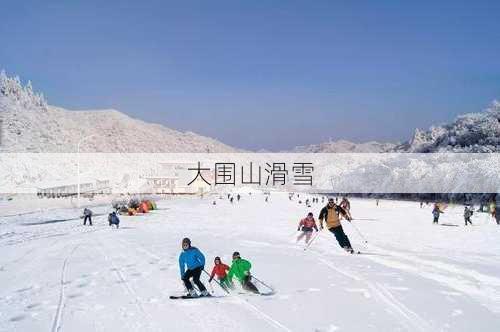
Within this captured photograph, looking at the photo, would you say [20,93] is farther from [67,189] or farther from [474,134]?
[474,134]

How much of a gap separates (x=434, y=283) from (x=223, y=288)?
4.26m

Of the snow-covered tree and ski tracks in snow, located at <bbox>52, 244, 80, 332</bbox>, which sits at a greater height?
the snow-covered tree

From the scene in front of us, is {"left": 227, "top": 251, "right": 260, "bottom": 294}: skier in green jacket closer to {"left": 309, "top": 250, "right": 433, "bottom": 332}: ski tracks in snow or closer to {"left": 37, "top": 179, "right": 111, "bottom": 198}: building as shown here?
{"left": 309, "top": 250, "right": 433, "bottom": 332}: ski tracks in snow

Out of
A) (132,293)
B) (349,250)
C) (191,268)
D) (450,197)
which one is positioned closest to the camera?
(132,293)

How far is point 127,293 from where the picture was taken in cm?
1033

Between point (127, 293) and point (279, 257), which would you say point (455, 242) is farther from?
point (127, 293)

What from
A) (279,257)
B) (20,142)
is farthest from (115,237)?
(20,142)

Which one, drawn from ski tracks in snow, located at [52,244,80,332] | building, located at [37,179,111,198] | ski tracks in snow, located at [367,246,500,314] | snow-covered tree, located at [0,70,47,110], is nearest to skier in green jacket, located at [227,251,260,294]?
ski tracks in snow, located at [52,244,80,332]

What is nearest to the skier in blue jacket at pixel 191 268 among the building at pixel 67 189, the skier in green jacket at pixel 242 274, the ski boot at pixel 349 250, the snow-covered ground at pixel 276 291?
the snow-covered ground at pixel 276 291

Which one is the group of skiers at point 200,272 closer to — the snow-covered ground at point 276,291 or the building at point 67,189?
the snow-covered ground at point 276,291

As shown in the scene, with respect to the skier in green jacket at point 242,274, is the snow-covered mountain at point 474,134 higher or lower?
higher

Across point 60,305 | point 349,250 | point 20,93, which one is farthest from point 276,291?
point 20,93

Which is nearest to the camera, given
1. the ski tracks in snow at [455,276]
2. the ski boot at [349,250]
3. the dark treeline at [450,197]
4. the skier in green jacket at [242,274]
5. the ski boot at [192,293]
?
the ski tracks in snow at [455,276]

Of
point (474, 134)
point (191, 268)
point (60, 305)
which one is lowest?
point (60, 305)
